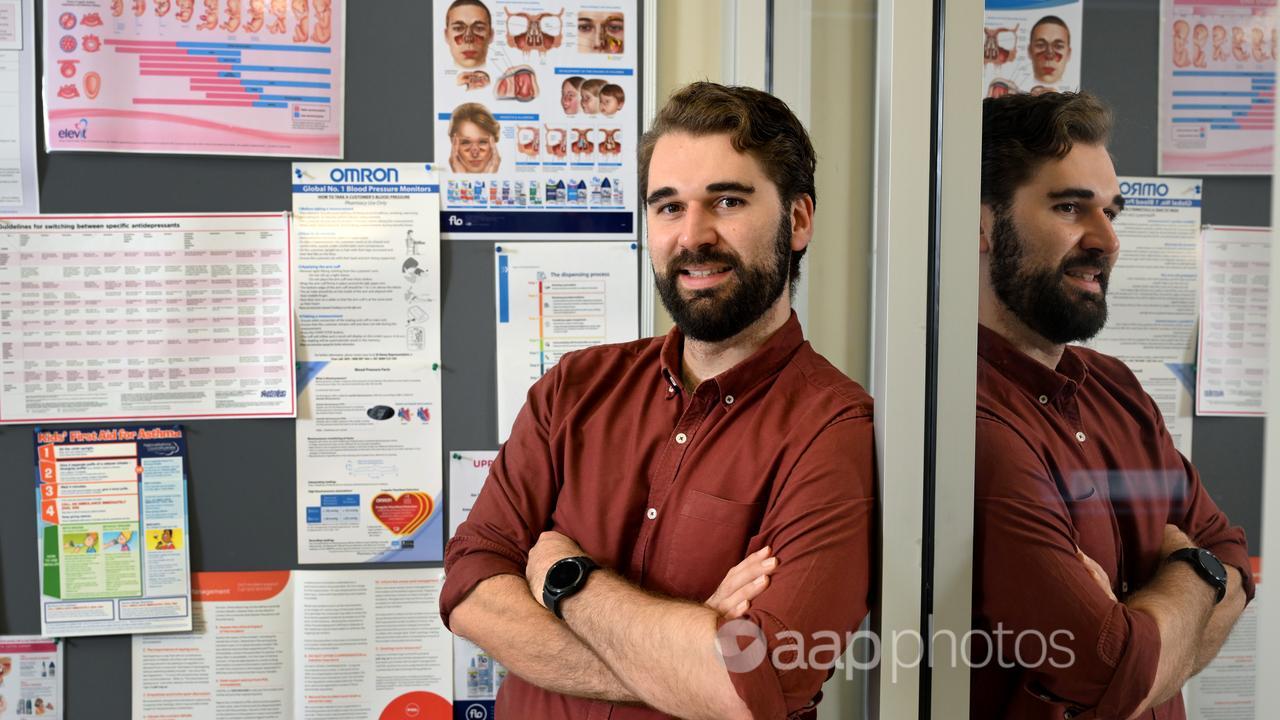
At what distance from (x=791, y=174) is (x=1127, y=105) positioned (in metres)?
0.65

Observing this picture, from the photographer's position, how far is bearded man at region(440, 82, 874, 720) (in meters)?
1.00

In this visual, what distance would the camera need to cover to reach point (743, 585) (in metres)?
1.03

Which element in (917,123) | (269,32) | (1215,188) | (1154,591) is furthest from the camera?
(269,32)

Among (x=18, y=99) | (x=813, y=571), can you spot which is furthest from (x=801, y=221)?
(x=18, y=99)

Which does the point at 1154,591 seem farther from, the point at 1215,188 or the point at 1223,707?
the point at 1215,188

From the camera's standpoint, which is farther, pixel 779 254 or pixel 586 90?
pixel 586 90

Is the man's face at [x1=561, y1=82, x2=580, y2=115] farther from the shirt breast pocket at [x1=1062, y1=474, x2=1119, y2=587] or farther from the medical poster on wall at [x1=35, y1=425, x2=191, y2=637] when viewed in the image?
the shirt breast pocket at [x1=1062, y1=474, x2=1119, y2=587]

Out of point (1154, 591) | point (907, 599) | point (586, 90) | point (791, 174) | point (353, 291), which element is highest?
point (586, 90)

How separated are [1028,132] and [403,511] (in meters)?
1.39

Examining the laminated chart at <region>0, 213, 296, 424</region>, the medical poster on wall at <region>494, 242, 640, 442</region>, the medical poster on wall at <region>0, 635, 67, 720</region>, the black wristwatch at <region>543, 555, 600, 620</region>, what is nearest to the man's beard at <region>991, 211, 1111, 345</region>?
Answer: the black wristwatch at <region>543, 555, 600, 620</region>

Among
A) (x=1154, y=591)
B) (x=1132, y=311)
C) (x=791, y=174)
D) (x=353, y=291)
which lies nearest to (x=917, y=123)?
(x=791, y=174)

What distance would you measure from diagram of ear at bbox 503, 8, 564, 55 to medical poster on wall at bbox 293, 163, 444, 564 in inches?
12.1

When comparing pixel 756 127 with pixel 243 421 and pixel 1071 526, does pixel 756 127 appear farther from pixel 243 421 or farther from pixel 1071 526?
pixel 243 421

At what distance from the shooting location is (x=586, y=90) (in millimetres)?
1787
